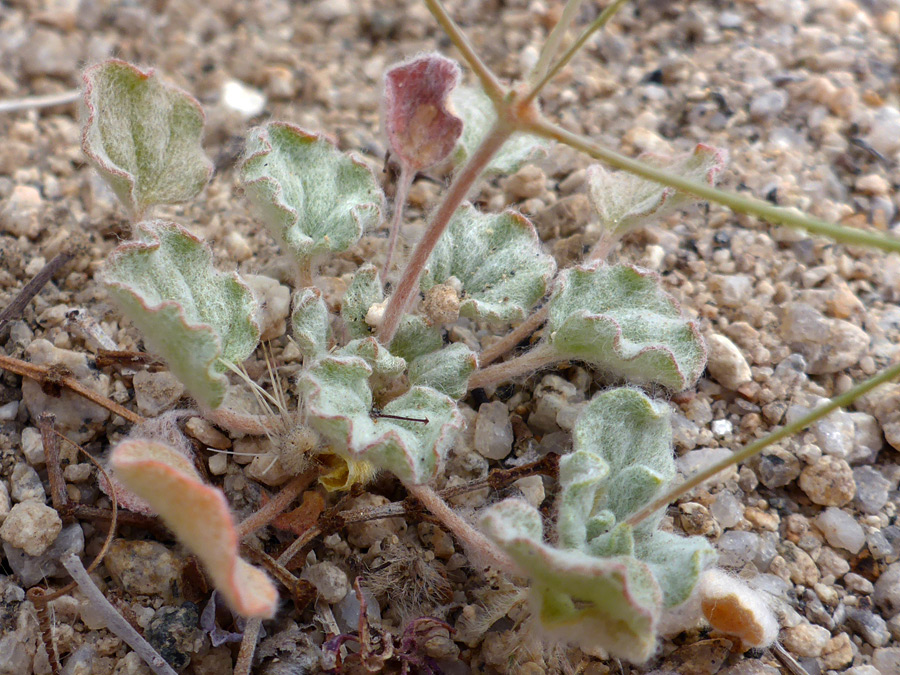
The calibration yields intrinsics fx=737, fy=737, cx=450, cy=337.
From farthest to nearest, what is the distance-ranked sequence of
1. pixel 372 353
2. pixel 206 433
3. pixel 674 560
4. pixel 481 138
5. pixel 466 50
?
1. pixel 481 138
2. pixel 206 433
3. pixel 372 353
4. pixel 674 560
5. pixel 466 50

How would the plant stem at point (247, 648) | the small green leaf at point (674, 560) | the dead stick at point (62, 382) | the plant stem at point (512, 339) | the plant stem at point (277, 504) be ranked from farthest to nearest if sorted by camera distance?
1. the plant stem at point (512, 339)
2. the dead stick at point (62, 382)
3. the plant stem at point (277, 504)
4. the plant stem at point (247, 648)
5. the small green leaf at point (674, 560)

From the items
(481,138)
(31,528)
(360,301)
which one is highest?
(481,138)

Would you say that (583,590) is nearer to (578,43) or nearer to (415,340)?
(415,340)

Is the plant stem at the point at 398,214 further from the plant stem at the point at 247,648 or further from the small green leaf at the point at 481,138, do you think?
the plant stem at the point at 247,648

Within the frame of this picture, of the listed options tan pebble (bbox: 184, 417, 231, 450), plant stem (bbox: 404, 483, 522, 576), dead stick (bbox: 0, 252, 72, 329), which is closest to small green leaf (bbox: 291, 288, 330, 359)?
tan pebble (bbox: 184, 417, 231, 450)

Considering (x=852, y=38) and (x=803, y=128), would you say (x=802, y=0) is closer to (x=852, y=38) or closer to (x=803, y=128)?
(x=852, y=38)

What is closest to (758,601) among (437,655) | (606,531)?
(606,531)

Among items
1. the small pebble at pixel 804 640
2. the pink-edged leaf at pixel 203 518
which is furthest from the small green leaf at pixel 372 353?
the small pebble at pixel 804 640

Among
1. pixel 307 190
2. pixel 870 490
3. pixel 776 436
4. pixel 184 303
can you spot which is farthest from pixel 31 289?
pixel 870 490
